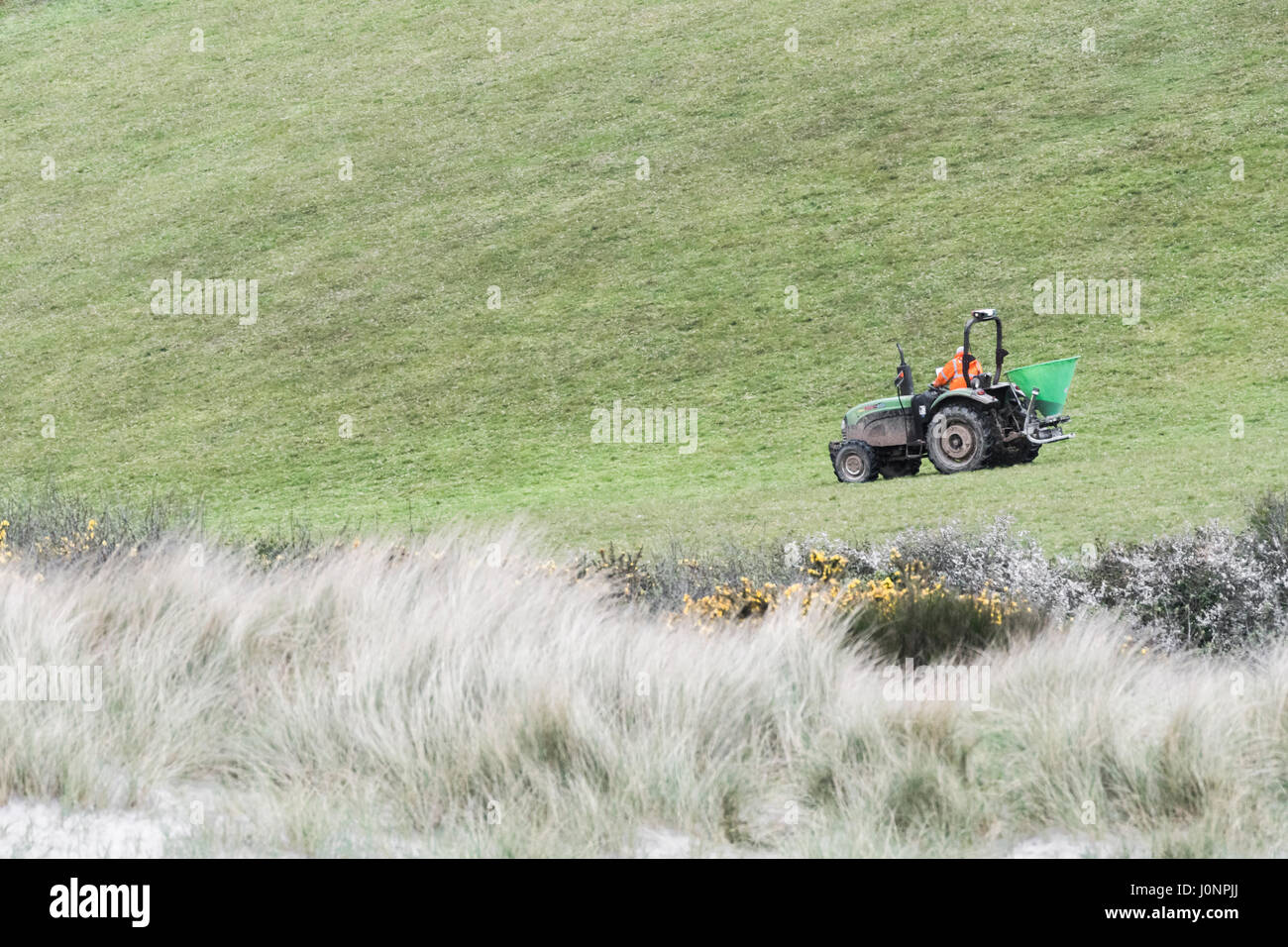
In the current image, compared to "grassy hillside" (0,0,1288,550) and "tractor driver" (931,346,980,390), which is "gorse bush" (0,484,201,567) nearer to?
"grassy hillside" (0,0,1288,550)

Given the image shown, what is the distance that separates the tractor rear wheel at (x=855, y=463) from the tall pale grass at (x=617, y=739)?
7.77 m

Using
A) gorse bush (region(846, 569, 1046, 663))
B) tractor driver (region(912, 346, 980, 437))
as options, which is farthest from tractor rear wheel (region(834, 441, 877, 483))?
gorse bush (region(846, 569, 1046, 663))

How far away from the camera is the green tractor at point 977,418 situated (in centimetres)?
1384

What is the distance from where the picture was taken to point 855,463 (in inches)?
591

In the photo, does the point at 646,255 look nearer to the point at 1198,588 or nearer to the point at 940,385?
the point at 940,385

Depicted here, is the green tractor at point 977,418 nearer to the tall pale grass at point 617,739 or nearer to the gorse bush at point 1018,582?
the gorse bush at point 1018,582

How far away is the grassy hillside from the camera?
1759 cm

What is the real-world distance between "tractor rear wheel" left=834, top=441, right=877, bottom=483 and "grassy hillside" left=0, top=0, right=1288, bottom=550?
20.1 inches

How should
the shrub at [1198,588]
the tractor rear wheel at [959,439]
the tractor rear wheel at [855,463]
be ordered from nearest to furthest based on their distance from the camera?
the shrub at [1198,588] → the tractor rear wheel at [959,439] → the tractor rear wheel at [855,463]

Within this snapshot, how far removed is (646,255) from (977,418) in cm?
1440

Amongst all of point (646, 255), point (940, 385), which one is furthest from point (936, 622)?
point (646, 255)

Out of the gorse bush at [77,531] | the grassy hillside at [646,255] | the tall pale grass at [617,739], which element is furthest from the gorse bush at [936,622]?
the gorse bush at [77,531]

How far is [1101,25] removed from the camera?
32531 millimetres
